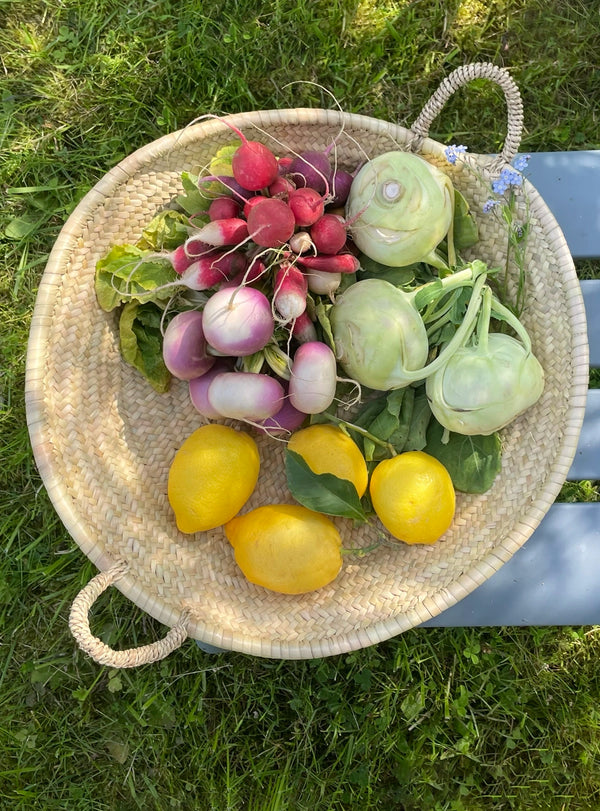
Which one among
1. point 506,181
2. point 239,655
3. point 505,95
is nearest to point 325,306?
point 506,181

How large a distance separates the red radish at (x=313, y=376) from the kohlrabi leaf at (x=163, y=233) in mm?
425

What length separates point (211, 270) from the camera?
4.57ft

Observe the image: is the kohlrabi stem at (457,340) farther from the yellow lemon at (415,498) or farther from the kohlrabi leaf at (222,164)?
the kohlrabi leaf at (222,164)

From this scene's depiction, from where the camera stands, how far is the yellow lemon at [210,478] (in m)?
1.42

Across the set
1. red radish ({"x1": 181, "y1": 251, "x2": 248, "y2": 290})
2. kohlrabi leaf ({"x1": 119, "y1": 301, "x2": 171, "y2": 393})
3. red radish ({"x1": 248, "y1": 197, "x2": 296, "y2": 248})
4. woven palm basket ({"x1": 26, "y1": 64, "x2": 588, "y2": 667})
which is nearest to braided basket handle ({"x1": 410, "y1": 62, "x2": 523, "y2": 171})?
woven palm basket ({"x1": 26, "y1": 64, "x2": 588, "y2": 667})

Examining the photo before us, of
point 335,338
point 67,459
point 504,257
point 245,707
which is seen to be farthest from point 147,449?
point 504,257

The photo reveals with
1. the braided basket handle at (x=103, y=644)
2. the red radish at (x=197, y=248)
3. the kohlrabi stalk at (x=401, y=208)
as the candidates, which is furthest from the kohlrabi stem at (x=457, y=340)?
the braided basket handle at (x=103, y=644)

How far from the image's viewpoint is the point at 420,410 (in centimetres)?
158

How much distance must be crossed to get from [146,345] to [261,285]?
0.35m

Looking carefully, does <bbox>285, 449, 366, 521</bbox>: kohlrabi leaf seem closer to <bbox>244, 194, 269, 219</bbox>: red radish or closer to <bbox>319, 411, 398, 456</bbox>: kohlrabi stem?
<bbox>319, 411, 398, 456</bbox>: kohlrabi stem

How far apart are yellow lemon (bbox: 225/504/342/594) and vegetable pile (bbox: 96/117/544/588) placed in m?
0.07

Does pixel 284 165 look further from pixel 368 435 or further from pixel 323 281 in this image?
pixel 368 435

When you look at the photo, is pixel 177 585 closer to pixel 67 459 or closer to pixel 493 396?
pixel 67 459

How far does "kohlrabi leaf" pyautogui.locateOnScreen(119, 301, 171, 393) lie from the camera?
156cm
